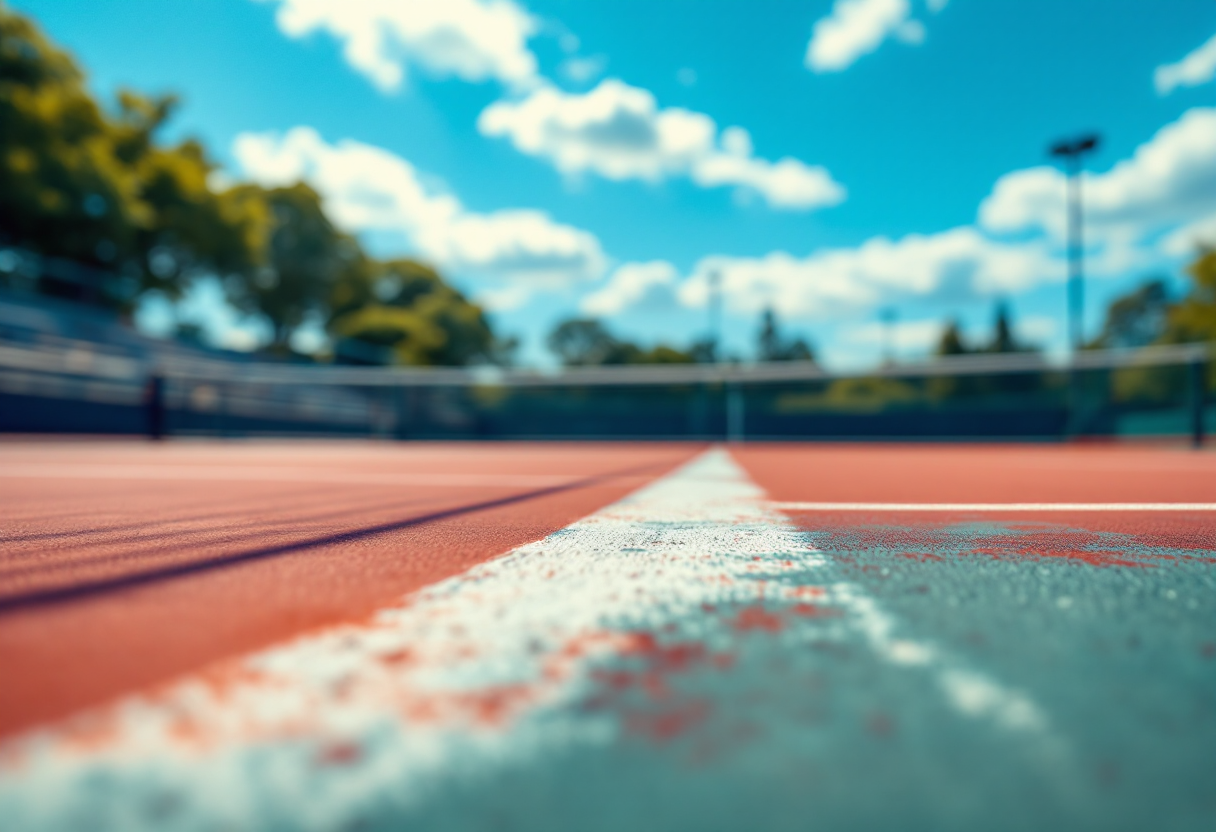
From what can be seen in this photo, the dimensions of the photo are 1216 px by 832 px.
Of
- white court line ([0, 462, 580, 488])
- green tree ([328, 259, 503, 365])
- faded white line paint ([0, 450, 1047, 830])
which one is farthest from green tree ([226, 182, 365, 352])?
faded white line paint ([0, 450, 1047, 830])

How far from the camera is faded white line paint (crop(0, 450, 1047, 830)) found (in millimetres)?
484

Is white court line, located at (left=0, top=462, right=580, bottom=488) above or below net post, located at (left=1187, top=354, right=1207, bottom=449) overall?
below

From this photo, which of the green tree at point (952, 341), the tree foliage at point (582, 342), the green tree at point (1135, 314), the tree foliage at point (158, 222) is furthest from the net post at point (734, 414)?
the green tree at point (1135, 314)

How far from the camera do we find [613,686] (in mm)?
648

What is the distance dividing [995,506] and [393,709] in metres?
2.21

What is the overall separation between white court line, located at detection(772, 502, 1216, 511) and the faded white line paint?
3.99 ft

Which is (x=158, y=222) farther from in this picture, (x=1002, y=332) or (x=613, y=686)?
(x=1002, y=332)

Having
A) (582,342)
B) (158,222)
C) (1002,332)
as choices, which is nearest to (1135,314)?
(1002,332)

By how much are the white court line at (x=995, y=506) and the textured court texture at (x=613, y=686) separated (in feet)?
2.44

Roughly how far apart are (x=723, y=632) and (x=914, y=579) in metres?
0.45

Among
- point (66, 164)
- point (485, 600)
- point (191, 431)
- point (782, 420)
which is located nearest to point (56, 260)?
point (66, 164)

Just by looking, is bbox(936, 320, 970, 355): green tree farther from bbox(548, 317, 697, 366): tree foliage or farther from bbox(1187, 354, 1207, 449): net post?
bbox(1187, 354, 1207, 449): net post

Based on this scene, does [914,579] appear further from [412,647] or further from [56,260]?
[56,260]

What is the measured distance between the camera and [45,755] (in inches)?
21.0
